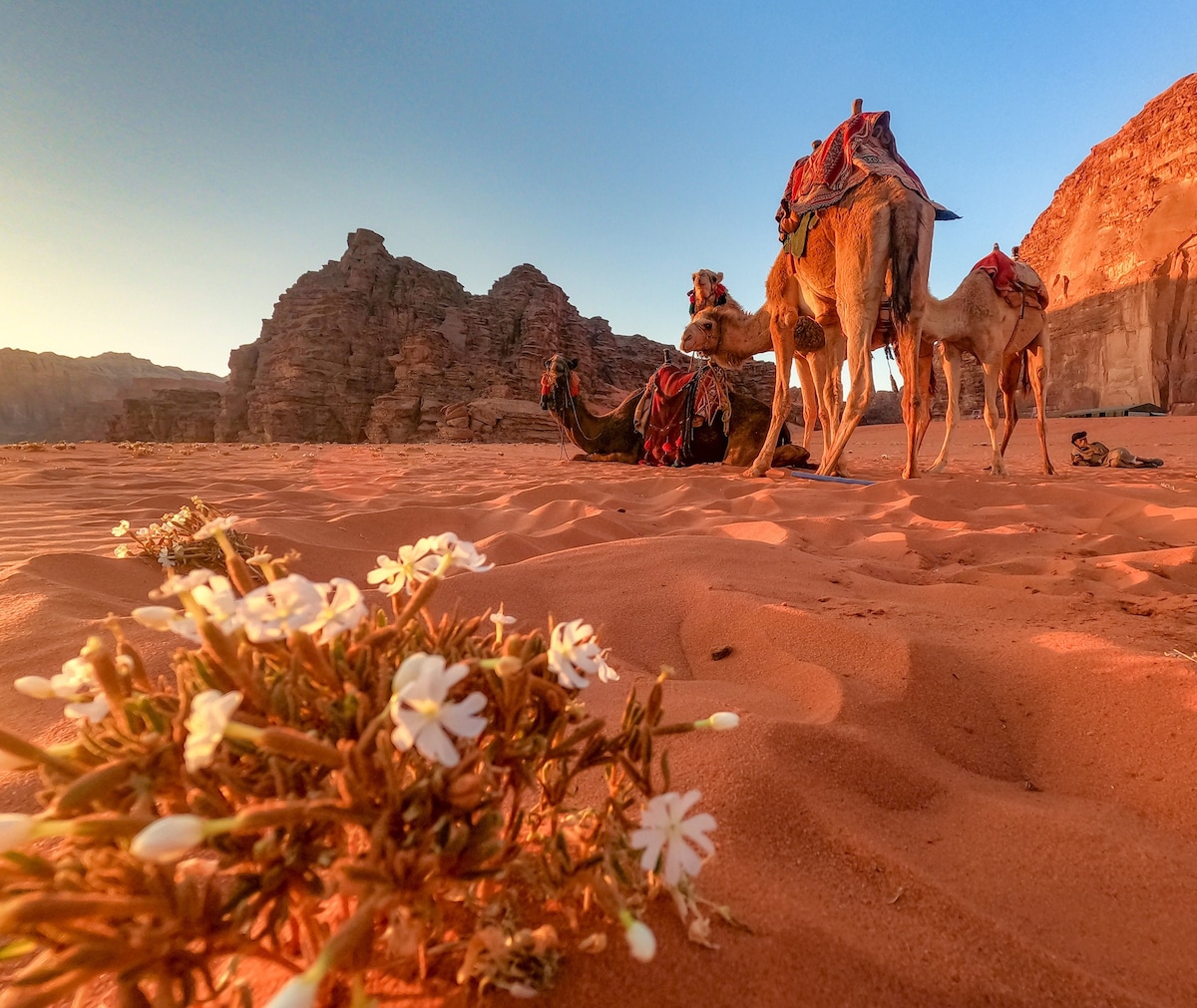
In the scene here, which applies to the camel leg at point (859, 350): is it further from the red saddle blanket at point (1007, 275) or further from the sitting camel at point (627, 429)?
the red saddle blanket at point (1007, 275)

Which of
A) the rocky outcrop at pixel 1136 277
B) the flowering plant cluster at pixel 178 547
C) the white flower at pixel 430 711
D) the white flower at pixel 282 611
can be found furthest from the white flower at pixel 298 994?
the rocky outcrop at pixel 1136 277

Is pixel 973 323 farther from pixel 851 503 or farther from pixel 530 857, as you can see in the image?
pixel 530 857

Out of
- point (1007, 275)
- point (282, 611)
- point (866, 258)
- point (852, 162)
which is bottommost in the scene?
point (282, 611)

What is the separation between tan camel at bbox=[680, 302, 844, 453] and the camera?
700cm

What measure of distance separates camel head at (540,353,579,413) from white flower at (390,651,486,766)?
9057mm

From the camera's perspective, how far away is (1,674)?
1.35 meters

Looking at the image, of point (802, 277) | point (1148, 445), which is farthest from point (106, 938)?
point (1148, 445)

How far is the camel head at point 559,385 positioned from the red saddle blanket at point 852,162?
4560mm

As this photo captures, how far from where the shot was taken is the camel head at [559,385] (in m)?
9.37

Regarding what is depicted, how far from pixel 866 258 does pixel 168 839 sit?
566 centimetres

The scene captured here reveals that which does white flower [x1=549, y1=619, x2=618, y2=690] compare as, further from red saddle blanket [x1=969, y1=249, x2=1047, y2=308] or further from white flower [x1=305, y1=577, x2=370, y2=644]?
red saddle blanket [x1=969, y1=249, x2=1047, y2=308]

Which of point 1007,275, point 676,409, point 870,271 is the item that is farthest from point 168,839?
point 1007,275

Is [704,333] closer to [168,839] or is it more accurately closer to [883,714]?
[883,714]

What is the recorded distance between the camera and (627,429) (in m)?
9.31
